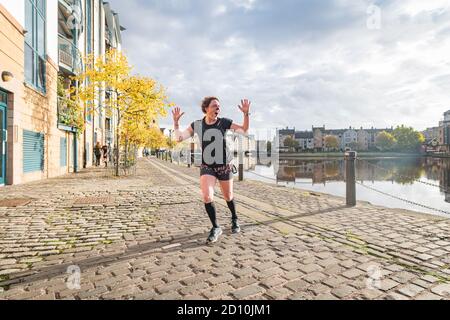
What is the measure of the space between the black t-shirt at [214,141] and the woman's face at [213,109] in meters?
0.12

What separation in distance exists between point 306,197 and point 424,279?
5.29 m

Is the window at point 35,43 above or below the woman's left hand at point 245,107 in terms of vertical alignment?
above

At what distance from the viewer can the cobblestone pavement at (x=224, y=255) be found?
2.41 m

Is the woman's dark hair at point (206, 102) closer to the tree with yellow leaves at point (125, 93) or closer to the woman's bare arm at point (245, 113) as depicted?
the woman's bare arm at point (245, 113)

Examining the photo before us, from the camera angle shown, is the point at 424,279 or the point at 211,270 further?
the point at 211,270

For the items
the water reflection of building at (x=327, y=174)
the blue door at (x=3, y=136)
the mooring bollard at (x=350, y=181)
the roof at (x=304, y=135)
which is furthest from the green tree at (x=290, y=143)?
the mooring bollard at (x=350, y=181)

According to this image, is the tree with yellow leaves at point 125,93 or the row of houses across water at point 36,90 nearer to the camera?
the row of houses across water at point 36,90

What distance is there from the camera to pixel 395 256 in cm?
319

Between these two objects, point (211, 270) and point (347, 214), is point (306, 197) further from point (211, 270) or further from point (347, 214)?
point (211, 270)

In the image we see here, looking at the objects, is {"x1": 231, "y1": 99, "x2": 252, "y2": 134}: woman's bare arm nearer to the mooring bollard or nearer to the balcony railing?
the mooring bollard

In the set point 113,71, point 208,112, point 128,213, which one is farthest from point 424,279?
point 113,71

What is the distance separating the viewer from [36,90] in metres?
11.8

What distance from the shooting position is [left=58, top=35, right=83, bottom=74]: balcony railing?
16016mm

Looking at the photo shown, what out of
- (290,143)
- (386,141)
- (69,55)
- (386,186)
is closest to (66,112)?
(69,55)
